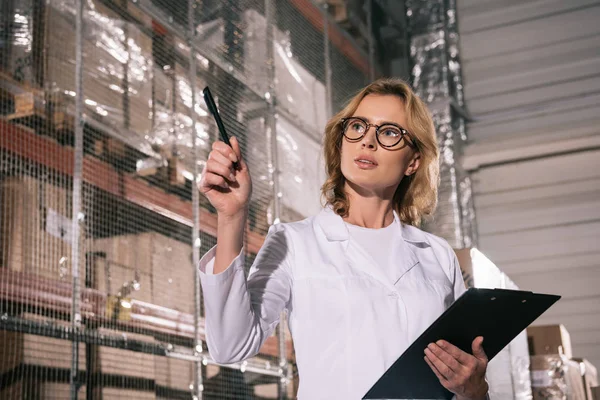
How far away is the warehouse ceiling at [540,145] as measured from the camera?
6887mm

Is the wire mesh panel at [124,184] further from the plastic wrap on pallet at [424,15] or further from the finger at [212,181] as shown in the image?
the plastic wrap on pallet at [424,15]

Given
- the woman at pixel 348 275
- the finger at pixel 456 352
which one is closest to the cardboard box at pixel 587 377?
the woman at pixel 348 275

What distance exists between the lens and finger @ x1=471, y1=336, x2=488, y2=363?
5.15 feet

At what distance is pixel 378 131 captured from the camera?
73.1 inches

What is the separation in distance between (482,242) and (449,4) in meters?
2.42

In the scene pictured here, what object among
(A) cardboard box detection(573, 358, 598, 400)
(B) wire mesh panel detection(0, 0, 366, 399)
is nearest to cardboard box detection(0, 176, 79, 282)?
(B) wire mesh panel detection(0, 0, 366, 399)

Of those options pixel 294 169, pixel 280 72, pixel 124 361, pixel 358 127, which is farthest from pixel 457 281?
pixel 280 72

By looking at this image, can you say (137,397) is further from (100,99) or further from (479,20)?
(479,20)

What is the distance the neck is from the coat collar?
44 millimetres

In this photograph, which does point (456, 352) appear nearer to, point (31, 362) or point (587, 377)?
point (31, 362)

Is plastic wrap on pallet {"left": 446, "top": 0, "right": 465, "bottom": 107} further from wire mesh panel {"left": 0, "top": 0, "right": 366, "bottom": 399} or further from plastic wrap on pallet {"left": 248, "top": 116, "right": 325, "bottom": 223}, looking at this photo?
wire mesh panel {"left": 0, "top": 0, "right": 366, "bottom": 399}

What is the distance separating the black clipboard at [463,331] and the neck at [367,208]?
0.39 m

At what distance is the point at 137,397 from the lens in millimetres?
3969

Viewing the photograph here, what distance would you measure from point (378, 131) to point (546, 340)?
2.80m
